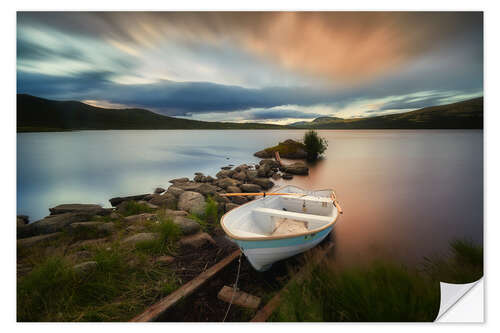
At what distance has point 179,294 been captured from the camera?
1610mm

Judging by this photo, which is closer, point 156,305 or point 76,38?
point 156,305

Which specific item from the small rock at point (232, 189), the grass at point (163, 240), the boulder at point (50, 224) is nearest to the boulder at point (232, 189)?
the small rock at point (232, 189)

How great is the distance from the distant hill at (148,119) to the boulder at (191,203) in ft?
5.15

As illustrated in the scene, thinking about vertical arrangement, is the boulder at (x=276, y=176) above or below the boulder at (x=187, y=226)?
above

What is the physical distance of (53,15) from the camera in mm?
1995

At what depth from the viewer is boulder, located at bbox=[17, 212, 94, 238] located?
2127 millimetres

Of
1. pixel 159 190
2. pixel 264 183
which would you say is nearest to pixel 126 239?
pixel 159 190

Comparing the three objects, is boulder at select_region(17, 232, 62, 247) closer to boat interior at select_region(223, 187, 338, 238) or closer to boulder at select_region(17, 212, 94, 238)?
boulder at select_region(17, 212, 94, 238)

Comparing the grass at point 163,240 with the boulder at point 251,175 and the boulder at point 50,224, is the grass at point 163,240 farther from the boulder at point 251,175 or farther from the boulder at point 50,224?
the boulder at point 251,175

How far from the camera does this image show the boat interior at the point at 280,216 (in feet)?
7.27
